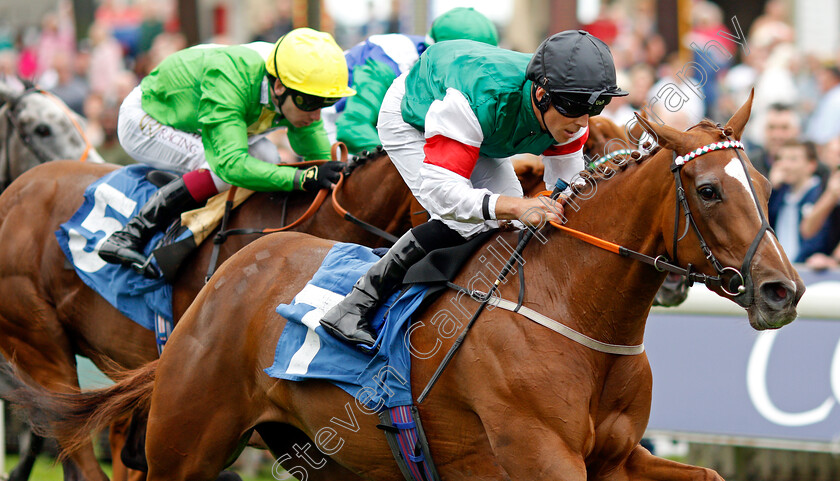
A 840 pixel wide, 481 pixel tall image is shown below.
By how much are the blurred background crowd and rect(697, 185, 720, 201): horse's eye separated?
58.1 inches

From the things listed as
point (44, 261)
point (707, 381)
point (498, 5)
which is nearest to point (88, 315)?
point (44, 261)

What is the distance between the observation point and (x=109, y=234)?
217 inches

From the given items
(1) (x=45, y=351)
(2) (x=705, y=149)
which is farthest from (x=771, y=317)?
(1) (x=45, y=351)

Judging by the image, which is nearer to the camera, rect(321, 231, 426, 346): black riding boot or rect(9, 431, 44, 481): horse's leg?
rect(321, 231, 426, 346): black riding boot

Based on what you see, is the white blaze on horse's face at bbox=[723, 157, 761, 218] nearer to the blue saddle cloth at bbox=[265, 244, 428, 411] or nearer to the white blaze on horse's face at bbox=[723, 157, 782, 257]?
the white blaze on horse's face at bbox=[723, 157, 782, 257]

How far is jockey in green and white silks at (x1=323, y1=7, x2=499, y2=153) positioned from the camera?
579 centimetres

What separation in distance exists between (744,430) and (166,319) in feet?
11.7

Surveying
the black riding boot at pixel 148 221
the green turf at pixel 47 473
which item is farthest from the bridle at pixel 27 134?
the green turf at pixel 47 473

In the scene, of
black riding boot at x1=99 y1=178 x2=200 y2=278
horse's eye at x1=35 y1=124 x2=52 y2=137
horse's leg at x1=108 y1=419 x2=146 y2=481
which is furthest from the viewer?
horse's eye at x1=35 y1=124 x2=52 y2=137

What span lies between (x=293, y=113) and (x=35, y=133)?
7.72 feet

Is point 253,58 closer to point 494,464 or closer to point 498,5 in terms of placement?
Result: point 494,464

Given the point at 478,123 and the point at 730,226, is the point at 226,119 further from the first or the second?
the point at 730,226

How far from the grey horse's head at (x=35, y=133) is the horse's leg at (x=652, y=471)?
427cm

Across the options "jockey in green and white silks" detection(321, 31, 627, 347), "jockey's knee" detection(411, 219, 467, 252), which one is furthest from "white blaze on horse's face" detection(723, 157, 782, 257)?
"jockey's knee" detection(411, 219, 467, 252)
